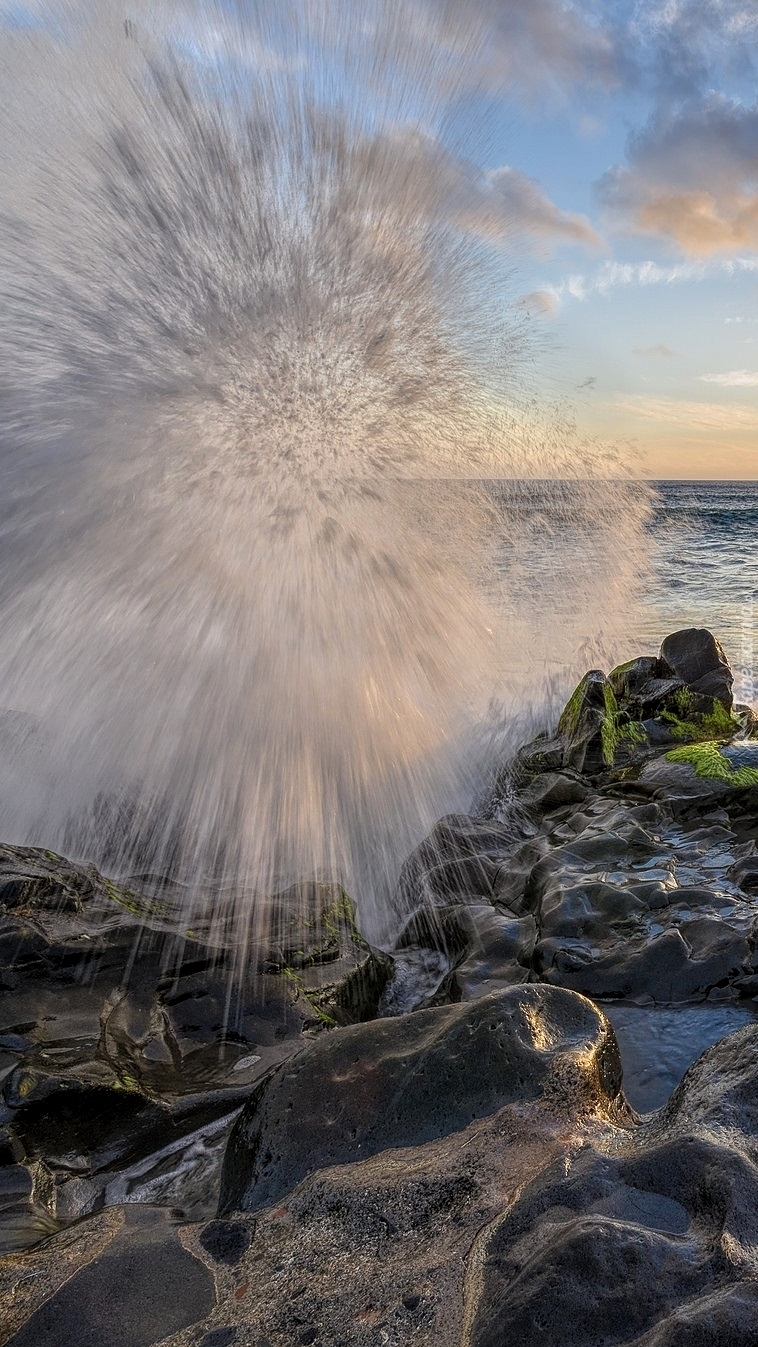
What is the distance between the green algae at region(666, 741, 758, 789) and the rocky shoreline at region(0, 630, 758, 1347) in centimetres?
87

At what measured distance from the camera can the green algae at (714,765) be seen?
5.72 m

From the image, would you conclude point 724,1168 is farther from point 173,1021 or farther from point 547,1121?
point 173,1021

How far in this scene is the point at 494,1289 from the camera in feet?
5.43

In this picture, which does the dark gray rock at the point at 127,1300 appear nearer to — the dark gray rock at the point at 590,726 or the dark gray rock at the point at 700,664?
the dark gray rock at the point at 590,726

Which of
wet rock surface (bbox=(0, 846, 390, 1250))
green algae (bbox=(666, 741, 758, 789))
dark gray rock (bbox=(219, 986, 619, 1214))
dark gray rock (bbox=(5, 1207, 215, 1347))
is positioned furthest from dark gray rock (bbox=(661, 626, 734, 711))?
dark gray rock (bbox=(5, 1207, 215, 1347))

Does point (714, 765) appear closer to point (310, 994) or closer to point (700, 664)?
point (700, 664)

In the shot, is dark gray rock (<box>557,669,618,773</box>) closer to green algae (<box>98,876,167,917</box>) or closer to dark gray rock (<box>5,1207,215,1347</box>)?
green algae (<box>98,876,167,917</box>)

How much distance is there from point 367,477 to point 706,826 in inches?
171

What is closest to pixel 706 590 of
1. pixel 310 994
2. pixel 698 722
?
pixel 698 722

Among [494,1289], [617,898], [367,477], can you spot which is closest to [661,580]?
[367,477]

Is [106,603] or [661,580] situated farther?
[661,580]

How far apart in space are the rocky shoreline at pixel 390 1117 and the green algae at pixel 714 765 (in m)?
0.87

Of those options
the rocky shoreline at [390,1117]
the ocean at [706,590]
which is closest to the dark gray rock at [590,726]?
the rocky shoreline at [390,1117]

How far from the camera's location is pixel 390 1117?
2410mm
